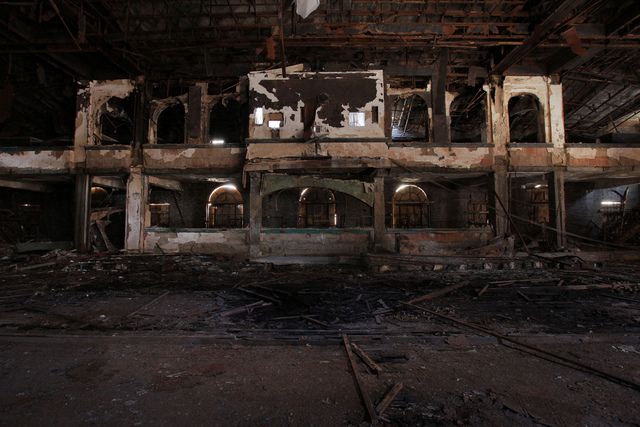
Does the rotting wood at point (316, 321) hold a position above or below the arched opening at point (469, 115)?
below

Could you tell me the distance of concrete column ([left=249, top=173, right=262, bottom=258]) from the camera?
1088 cm

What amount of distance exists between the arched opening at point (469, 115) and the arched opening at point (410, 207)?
409cm

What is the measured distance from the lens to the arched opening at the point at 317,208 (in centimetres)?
1595

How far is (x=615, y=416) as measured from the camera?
7.60 feet

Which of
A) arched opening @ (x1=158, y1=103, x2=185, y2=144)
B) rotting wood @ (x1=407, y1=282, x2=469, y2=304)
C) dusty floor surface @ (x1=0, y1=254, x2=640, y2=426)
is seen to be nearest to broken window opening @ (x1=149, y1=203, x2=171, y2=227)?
arched opening @ (x1=158, y1=103, x2=185, y2=144)

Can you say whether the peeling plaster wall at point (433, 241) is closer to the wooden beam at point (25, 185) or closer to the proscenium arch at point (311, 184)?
the proscenium arch at point (311, 184)

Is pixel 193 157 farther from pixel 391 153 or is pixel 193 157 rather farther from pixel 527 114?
pixel 527 114

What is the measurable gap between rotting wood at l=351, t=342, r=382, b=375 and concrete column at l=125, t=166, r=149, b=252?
1052 cm

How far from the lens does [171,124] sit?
15438 millimetres

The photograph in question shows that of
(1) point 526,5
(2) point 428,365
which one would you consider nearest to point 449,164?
(1) point 526,5

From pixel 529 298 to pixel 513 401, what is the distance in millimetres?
3986

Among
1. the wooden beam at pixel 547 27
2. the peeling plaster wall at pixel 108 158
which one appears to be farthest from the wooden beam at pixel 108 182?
the wooden beam at pixel 547 27

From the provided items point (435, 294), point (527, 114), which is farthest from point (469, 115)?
point (435, 294)

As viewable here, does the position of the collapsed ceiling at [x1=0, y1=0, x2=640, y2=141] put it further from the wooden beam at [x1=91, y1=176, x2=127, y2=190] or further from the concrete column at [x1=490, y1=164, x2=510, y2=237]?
the wooden beam at [x1=91, y1=176, x2=127, y2=190]
